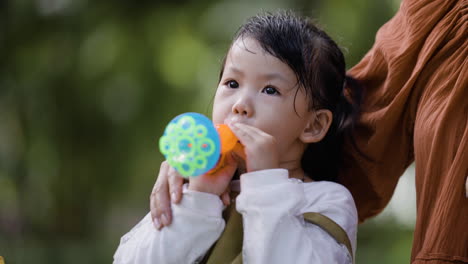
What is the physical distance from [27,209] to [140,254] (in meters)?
3.14

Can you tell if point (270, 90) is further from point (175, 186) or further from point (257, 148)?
point (175, 186)

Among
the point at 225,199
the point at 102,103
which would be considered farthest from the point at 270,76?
the point at 102,103

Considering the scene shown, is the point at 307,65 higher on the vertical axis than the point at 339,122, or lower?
higher

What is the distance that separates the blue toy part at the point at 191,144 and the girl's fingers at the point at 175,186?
0.11 metres

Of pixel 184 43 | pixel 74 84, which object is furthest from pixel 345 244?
pixel 74 84

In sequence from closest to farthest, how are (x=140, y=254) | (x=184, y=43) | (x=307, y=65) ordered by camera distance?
1. (x=140, y=254)
2. (x=307, y=65)
3. (x=184, y=43)

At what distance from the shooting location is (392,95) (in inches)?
50.6

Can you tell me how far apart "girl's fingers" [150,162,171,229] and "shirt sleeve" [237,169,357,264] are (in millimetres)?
137

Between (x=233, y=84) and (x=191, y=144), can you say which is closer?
(x=191, y=144)

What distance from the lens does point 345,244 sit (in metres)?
1.10

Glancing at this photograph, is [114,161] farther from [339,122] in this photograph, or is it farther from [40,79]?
[339,122]

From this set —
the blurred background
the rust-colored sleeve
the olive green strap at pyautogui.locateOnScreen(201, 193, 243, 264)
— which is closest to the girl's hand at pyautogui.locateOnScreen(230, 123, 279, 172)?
the olive green strap at pyautogui.locateOnScreen(201, 193, 243, 264)

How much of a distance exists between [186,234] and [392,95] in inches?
20.4

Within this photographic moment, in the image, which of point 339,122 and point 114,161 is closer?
point 339,122
